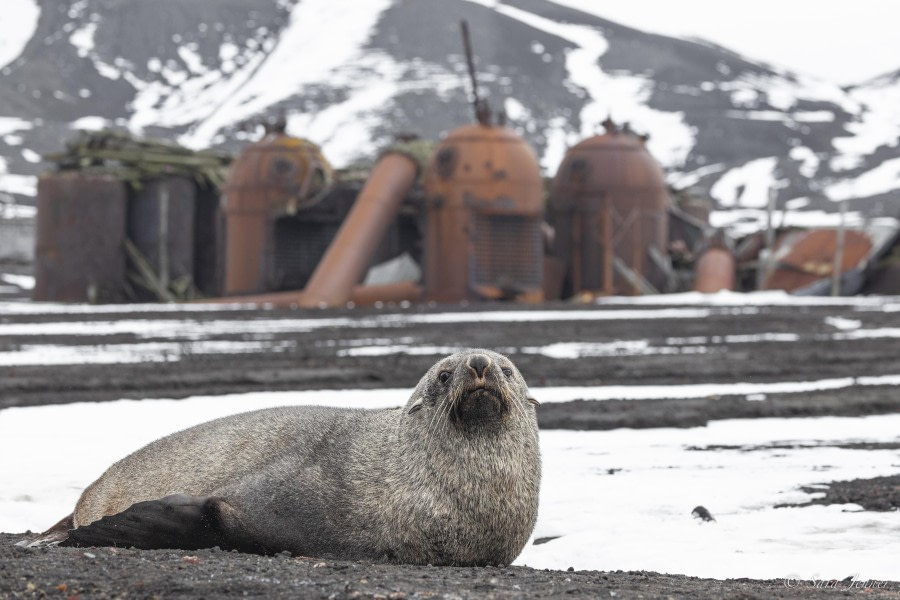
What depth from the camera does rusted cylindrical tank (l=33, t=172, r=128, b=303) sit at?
24.8 metres

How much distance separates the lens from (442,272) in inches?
865

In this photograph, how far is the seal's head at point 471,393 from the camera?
4.17 m

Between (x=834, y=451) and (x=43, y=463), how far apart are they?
4191 mm

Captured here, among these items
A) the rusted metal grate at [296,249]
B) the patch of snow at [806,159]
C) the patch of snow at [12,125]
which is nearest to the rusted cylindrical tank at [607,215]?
the rusted metal grate at [296,249]

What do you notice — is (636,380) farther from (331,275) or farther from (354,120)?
(354,120)

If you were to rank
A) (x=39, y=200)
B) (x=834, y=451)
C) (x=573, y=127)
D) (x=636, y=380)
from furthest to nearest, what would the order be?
1. (x=573, y=127)
2. (x=39, y=200)
3. (x=636, y=380)
4. (x=834, y=451)

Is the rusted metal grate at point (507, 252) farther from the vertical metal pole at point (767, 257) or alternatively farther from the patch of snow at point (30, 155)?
the patch of snow at point (30, 155)

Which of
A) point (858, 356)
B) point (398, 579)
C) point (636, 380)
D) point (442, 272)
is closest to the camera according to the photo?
point (398, 579)

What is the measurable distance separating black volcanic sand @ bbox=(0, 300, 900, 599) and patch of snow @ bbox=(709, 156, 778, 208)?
202 ft

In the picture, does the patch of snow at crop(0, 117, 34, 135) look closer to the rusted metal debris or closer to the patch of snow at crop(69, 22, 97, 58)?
the patch of snow at crop(69, 22, 97, 58)

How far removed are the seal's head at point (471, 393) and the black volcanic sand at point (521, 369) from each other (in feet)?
1.72

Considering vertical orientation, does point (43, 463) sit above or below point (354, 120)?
below

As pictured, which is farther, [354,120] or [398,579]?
[354,120]

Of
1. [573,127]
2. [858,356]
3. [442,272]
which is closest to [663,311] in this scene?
[442,272]
